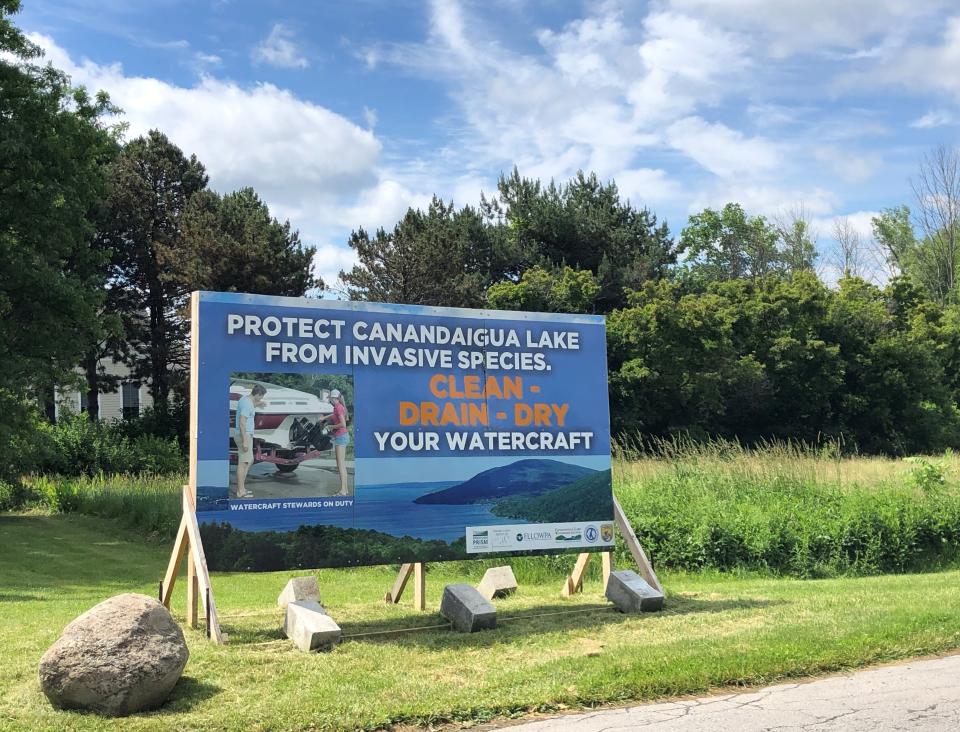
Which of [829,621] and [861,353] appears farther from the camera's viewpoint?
[861,353]

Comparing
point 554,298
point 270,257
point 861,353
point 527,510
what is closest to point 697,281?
point 861,353

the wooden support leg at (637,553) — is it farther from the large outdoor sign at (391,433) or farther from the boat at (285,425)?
the boat at (285,425)

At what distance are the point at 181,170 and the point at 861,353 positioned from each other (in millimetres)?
36811

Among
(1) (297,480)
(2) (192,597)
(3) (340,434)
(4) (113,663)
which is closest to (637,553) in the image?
(3) (340,434)

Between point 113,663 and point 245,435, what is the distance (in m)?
2.68

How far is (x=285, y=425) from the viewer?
27.5ft

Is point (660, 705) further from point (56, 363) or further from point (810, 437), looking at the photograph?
point (810, 437)

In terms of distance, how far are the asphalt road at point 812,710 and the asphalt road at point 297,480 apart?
3.39 m

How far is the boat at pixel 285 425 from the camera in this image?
8211 mm

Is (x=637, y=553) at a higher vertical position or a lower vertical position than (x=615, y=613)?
higher

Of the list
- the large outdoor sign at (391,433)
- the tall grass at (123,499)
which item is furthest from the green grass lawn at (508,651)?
the tall grass at (123,499)

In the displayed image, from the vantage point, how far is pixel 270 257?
3869 centimetres

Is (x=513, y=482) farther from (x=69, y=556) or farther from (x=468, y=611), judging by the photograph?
(x=69, y=556)

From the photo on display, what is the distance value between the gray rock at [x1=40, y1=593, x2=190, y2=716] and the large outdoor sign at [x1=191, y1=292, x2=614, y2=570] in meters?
1.88
